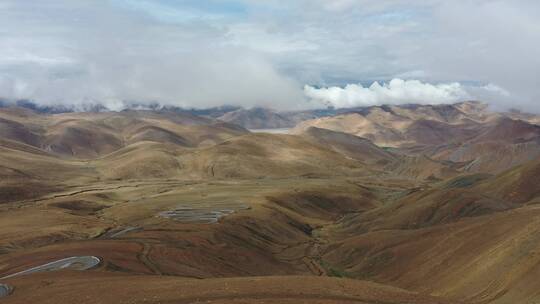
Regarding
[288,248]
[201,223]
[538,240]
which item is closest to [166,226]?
[201,223]

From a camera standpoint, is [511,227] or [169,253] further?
[169,253]

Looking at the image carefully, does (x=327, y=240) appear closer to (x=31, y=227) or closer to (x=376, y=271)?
(x=376, y=271)

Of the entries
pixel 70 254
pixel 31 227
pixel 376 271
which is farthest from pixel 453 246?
pixel 31 227

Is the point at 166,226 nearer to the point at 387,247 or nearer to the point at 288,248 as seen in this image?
the point at 288,248

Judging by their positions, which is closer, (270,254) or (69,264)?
(69,264)

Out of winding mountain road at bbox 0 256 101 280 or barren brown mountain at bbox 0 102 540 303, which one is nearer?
barren brown mountain at bbox 0 102 540 303

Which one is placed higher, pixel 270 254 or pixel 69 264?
pixel 69 264

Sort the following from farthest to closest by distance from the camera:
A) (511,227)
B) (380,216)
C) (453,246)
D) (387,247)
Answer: (380,216) → (387,247) → (453,246) → (511,227)

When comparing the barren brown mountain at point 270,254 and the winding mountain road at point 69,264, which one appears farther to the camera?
the winding mountain road at point 69,264

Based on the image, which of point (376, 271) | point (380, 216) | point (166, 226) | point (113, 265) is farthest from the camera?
point (380, 216)

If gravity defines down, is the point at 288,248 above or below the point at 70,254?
below
